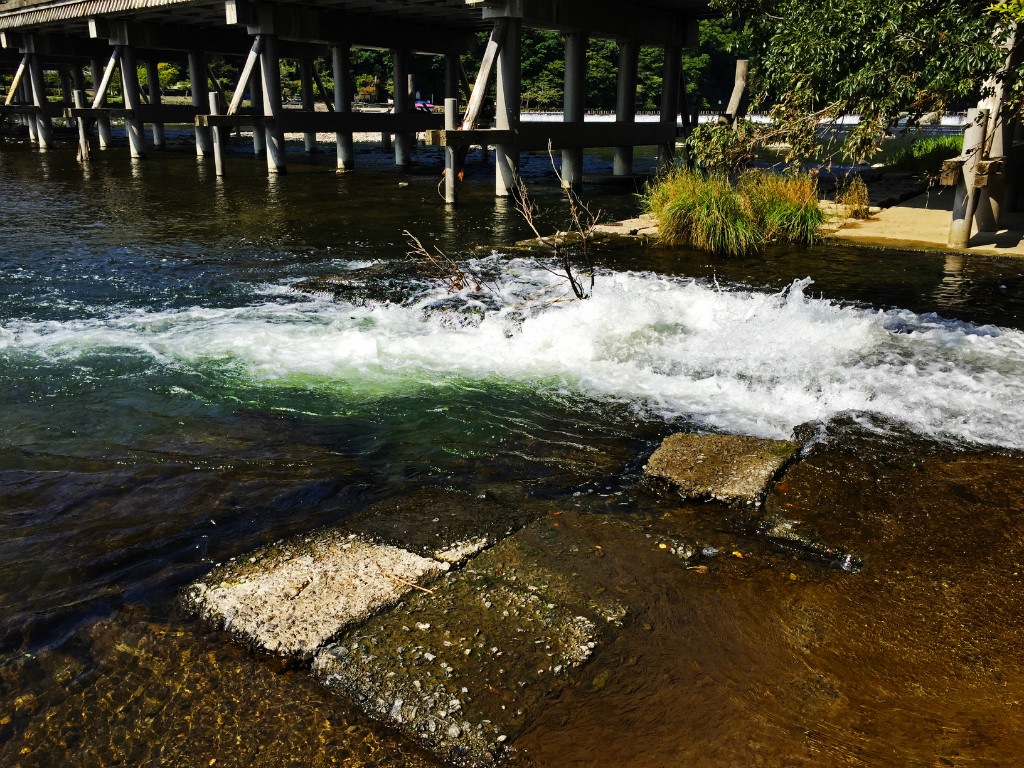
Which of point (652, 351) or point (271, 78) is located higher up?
point (271, 78)

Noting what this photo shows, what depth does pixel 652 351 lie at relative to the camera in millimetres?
7840

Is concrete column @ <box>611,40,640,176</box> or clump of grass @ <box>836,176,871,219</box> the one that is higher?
concrete column @ <box>611,40,640,176</box>

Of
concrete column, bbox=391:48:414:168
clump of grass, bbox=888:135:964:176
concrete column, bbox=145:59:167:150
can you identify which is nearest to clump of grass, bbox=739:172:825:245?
clump of grass, bbox=888:135:964:176

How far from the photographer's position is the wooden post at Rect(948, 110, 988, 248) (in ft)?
36.8

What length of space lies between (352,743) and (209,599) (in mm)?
1212

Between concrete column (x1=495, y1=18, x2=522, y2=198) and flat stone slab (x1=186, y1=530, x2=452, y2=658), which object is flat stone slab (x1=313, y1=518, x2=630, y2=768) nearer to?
flat stone slab (x1=186, y1=530, x2=452, y2=658)

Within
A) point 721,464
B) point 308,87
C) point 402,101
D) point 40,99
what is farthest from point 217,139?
point 721,464

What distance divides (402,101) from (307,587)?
88.4 ft

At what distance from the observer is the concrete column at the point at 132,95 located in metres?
27.2

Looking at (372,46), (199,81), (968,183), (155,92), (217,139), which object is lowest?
(968,183)

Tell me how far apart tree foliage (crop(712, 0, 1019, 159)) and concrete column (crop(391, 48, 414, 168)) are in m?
18.7

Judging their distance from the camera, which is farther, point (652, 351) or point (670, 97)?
point (670, 97)

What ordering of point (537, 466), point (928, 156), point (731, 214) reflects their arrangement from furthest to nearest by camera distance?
1. point (928, 156)
2. point (731, 214)
3. point (537, 466)

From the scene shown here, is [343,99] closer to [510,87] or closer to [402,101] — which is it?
[402,101]
